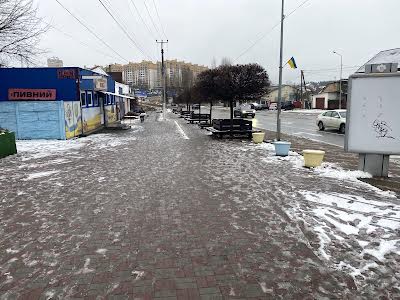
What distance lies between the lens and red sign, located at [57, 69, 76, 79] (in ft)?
64.9

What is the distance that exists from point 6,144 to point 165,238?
10747 mm

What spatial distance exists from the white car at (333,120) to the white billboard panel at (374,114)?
1291cm

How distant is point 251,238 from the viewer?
17.3 feet

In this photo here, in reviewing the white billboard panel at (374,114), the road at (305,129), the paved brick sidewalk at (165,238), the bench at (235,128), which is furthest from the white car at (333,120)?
the paved brick sidewalk at (165,238)

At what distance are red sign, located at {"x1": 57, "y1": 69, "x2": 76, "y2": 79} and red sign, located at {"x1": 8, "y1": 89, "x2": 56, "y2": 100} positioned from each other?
930 millimetres

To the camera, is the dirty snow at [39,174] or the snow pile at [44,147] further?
the snow pile at [44,147]

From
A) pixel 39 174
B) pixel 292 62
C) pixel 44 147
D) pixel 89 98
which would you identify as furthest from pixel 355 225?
pixel 89 98

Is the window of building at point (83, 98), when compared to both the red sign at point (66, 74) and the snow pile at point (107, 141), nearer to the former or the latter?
the red sign at point (66, 74)

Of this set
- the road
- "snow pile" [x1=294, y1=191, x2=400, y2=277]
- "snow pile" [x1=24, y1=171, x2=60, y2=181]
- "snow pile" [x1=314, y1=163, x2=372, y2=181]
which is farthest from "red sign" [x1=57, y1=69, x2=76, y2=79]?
"snow pile" [x1=294, y1=191, x2=400, y2=277]

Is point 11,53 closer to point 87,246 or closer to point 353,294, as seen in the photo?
point 87,246

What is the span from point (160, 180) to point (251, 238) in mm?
4211

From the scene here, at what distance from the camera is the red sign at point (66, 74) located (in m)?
19.8

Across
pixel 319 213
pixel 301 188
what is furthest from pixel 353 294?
pixel 301 188

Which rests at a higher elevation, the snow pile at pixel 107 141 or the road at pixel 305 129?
the road at pixel 305 129
